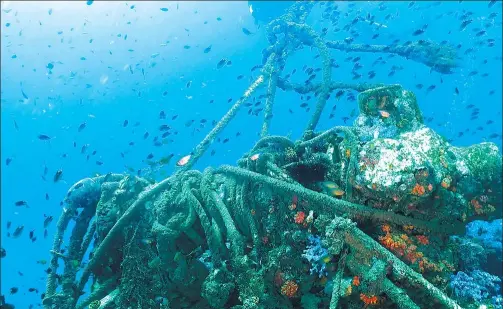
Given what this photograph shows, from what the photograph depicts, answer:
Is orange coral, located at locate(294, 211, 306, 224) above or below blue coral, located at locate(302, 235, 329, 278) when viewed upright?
above

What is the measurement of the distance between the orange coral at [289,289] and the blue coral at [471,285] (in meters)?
1.69

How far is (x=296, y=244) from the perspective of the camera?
388 centimetres

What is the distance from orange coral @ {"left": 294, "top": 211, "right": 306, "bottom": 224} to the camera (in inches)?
153

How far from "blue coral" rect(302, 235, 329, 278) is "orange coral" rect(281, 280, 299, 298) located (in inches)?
9.6

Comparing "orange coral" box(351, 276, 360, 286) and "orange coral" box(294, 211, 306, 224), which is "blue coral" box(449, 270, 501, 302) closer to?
"orange coral" box(351, 276, 360, 286)

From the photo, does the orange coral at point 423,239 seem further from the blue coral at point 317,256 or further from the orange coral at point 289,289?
the orange coral at point 289,289

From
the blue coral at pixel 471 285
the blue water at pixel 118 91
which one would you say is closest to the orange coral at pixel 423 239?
the blue coral at pixel 471 285

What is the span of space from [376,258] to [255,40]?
13319cm

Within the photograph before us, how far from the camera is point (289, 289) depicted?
360 centimetres

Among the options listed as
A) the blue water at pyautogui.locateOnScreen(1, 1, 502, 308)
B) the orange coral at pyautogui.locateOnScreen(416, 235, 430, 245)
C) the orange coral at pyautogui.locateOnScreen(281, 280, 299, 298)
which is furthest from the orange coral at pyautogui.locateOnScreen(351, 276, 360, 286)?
the blue water at pyautogui.locateOnScreen(1, 1, 502, 308)

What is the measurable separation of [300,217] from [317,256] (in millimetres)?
481

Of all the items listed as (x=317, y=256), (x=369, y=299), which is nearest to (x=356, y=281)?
(x=369, y=299)

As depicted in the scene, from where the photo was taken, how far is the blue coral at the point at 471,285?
3566 millimetres

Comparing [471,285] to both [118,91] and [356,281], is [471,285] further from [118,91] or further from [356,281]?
[118,91]
